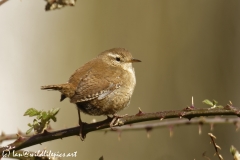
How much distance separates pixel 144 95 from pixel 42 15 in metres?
3.05

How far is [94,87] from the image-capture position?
3660mm

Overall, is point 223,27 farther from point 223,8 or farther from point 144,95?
point 144,95

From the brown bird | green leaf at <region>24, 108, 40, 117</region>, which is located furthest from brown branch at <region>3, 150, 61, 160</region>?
the brown bird

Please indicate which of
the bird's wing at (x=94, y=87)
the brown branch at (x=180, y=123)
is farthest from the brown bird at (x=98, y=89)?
the brown branch at (x=180, y=123)

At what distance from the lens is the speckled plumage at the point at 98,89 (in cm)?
358

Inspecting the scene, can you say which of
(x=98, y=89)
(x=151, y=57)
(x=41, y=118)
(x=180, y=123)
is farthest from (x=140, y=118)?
(x=151, y=57)

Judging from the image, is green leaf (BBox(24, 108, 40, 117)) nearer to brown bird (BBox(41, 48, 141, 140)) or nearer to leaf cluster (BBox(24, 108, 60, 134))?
leaf cluster (BBox(24, 108, 60, 134))

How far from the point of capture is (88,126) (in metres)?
3.12

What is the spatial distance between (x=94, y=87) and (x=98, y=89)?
0.12 feet

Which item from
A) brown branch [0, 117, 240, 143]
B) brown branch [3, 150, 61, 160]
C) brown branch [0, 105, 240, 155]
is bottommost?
brown branch [3, 150, 61, 160]

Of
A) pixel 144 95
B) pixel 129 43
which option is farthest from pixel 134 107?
pixel 129 43

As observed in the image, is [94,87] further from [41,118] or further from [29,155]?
[29,155]

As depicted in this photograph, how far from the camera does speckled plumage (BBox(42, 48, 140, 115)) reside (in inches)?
141

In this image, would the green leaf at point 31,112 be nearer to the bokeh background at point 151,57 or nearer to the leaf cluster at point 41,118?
the leaf cluster at point 41,118
